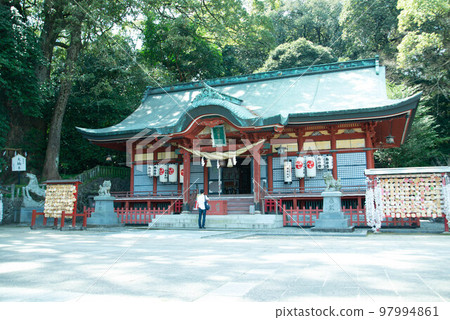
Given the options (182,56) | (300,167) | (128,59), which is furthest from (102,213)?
(182,56)

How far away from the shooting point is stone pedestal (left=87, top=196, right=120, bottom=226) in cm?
1425

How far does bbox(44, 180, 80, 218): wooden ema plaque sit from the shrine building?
4.05 meters

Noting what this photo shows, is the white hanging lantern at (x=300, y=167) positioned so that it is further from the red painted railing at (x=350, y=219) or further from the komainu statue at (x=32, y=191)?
the komainu statue at (x=32, y=191)

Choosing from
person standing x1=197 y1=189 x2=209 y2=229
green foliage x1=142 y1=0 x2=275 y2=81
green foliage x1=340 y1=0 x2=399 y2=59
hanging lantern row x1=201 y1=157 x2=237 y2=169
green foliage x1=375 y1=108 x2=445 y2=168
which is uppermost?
green foliage x1=340 y1=0 x2=399 y2=59

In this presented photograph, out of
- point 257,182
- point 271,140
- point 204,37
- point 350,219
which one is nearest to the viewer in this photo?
point 350,219

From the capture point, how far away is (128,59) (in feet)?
74.8

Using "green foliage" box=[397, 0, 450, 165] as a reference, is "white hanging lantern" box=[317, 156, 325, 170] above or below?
below

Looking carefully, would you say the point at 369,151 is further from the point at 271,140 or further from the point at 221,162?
the point at 221,162

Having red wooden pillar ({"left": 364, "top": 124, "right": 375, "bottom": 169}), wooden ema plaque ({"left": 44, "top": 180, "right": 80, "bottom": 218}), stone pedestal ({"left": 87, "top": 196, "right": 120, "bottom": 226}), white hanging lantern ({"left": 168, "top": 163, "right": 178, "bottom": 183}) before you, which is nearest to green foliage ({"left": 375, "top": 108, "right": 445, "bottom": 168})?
red wooden pillar ({"left": 364, "top": 124, "right": 375, "bottom": 169})

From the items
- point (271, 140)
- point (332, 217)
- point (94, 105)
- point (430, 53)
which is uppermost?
point (430, 53)

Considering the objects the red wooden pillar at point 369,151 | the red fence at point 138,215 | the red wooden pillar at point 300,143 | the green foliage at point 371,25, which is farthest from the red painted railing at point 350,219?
the green foliage at point 371,25

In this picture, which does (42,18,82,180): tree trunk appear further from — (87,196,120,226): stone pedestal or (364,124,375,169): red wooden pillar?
(364,124,375,169): red wooden pillar

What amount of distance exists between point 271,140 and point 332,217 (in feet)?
19.0

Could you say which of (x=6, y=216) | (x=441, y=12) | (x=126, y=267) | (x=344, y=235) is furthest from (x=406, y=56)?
(x=6, y=216)
